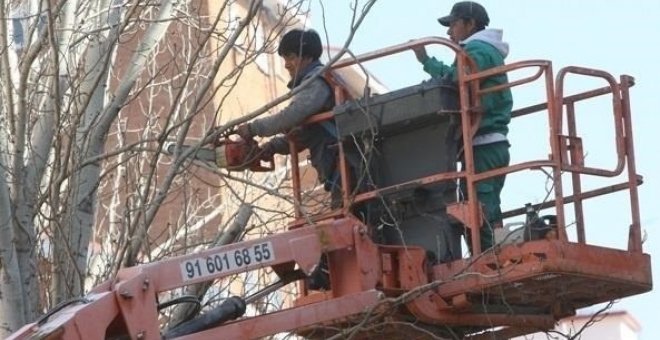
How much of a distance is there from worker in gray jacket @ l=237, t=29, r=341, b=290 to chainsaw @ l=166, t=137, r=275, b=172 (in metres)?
0.06

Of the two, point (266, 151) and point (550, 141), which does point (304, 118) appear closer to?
point (266, 151)

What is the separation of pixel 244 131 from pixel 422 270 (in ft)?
5.31

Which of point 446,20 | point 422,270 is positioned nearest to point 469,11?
point 446,20

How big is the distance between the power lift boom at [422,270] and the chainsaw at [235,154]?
1.01 ft

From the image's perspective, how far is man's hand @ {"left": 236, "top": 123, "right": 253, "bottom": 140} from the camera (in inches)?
474

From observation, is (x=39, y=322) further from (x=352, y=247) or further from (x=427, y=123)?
(x=427, y=123)

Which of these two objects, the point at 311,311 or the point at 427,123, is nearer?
the point at 311,311

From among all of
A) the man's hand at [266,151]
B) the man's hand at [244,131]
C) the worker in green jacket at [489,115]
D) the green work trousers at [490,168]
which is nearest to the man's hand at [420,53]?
the worker in green jacket at [489,115]

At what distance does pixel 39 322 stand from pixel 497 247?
8.50 feet

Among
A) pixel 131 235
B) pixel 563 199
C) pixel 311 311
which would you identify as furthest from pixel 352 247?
pixel 131 235

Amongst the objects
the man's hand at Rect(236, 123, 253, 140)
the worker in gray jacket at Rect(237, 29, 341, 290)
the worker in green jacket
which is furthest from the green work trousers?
the man's hand at Rect(236, 123, 253, 140)

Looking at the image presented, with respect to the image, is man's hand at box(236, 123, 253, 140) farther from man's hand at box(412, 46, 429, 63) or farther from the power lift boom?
man's hand at box(412, 46, 429, 63)

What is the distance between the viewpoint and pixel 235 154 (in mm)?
12211

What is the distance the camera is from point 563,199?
1116cm
